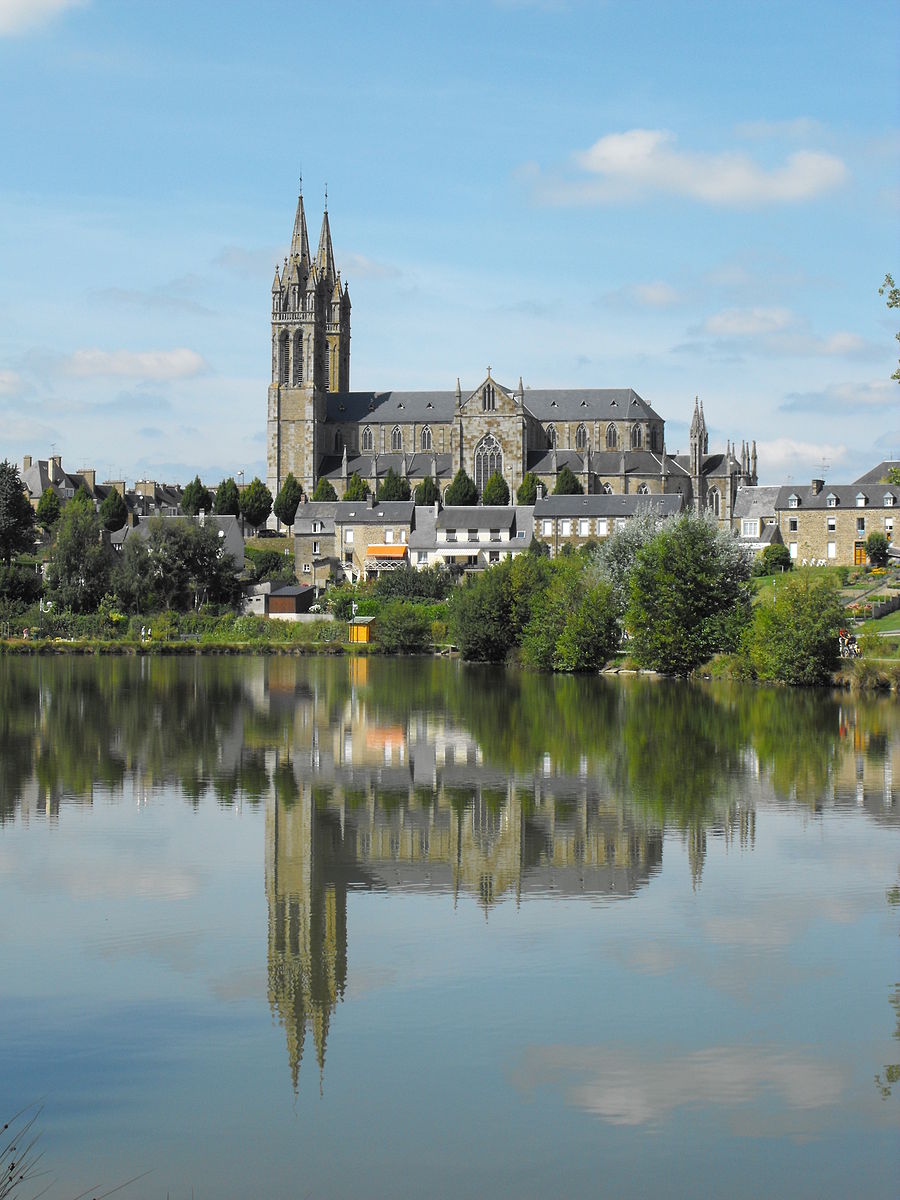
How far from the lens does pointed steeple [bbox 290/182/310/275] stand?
385ft

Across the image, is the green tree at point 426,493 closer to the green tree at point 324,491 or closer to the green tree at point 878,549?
the green tree at point 324,491

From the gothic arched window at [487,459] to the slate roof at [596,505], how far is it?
15.1 metres

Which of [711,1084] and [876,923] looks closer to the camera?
[711,1084]

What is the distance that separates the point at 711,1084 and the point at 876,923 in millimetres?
4276

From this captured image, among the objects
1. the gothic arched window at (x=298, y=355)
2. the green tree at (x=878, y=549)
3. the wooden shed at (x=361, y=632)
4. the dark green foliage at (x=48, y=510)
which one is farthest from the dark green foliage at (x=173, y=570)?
the gothic arched window at (x=298, y=355)

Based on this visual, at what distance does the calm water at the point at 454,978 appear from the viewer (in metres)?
8.09

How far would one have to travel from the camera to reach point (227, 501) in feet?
316

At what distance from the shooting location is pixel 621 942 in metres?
12.0

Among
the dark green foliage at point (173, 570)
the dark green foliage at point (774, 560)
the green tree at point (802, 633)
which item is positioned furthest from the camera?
the dark green foliage at point (774, 560)

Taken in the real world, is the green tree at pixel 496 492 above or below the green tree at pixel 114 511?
above

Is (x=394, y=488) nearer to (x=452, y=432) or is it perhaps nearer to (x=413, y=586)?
(x=452, y=432)

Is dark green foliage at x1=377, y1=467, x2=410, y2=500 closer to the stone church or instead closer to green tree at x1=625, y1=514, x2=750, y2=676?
the stone church

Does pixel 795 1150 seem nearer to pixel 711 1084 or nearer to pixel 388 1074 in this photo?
pixel 711 1084

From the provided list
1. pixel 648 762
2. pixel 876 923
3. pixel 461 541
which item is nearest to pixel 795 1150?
pixel 876 923
